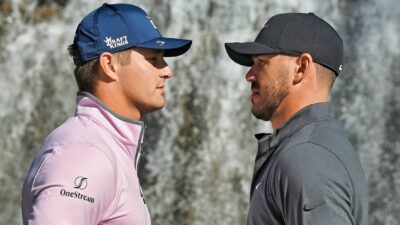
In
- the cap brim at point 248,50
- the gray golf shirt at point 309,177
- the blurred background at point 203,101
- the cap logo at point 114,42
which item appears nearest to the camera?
the gray golf shirt at point 309,177

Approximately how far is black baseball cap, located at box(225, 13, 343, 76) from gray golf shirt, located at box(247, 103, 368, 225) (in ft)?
0.59

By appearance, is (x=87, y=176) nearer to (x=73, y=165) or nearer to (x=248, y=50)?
(x=73, y=165)

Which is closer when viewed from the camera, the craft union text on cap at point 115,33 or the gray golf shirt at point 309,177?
the gray golf shirt at point 309,177

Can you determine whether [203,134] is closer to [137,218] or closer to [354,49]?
[354,49]

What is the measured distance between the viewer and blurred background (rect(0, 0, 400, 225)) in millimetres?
9461

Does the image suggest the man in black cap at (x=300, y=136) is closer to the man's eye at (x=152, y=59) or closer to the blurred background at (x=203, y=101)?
the man's eye at (x=152, y=59)

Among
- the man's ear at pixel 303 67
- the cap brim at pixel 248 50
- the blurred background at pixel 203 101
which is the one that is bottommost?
the blurred background at pixel 203 101

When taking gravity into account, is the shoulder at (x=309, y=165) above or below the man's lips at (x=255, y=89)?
below

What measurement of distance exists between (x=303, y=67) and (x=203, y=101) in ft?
21.3

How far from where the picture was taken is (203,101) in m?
9.81

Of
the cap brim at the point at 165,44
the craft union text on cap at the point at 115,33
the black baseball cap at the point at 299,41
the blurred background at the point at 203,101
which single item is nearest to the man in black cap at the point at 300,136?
the black baseball cap at the point at 299,41

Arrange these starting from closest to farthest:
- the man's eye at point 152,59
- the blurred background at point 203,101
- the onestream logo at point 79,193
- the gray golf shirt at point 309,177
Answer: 1. the onestream logo at point 79,193
2. the gray golf shirt at point 309,177
3. the man's eye at point 152,59
4. the blurred background at point 203,101

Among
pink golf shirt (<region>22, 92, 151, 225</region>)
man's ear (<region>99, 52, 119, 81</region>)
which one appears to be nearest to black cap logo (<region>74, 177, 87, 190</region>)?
pink golf shirt (<region>22, 92, 151, 225</region>)

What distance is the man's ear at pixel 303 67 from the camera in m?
3.31
